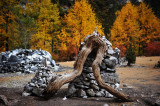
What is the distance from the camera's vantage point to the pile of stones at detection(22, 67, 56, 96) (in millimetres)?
4297

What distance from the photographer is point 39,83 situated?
4.39 metres

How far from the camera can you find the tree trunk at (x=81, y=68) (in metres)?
3.78

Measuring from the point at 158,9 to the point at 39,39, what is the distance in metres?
24.1

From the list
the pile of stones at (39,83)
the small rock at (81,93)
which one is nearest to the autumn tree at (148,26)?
the small rock at (81,93)

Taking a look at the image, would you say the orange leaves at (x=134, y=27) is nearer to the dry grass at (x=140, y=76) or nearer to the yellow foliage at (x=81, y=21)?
the yellow foliage at (x=81, y=21)

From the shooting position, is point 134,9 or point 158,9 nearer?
point 134,9

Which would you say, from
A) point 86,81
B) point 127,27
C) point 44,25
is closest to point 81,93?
point 86,81

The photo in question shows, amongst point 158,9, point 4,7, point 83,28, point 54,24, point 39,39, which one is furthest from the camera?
point 158,9

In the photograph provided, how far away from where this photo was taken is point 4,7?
14.4 m

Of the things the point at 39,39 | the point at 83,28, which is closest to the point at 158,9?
the point at 83,28

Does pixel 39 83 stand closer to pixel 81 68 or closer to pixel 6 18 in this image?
pixel 81 68

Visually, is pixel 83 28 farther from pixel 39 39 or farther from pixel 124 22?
pixel 124 22

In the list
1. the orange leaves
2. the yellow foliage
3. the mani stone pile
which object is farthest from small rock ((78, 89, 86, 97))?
the orange leaves

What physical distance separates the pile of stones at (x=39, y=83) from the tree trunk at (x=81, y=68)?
451mm
